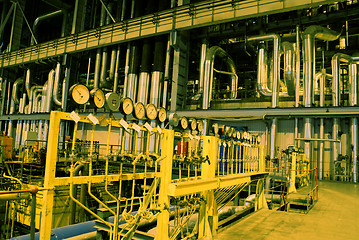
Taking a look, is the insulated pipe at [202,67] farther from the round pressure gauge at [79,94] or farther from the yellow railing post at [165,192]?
the round pressure gauge at [79,94]

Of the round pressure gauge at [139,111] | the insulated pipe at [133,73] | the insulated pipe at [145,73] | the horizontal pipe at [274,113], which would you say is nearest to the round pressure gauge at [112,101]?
the round pressure gauge at [139,111]

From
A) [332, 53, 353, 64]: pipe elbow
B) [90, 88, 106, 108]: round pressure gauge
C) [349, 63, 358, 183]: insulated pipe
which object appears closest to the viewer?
[90, 88, 106, 108]: round pressure gauge

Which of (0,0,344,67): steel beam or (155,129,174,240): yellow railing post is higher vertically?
(0,0,344,67): steel beam

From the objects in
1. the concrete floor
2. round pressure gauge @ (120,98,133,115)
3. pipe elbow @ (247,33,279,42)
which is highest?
pipe elbow @ (247,33,279,42)

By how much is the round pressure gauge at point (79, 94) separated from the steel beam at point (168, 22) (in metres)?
8.47

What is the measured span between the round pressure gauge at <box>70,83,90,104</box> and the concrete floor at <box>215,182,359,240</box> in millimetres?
2888

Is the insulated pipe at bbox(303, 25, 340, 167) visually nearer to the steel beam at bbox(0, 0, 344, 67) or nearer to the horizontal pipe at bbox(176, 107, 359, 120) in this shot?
the horizontal pipe at bbox(176, 107, 359, 120)

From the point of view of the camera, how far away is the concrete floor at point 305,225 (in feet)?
14.0

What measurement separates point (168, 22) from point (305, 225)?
9.99 meters

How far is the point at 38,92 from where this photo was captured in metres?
18.2

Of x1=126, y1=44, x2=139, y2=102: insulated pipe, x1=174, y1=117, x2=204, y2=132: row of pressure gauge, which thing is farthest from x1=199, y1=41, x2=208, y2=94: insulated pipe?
x1=174, y1=117, x2=204, y2=132: row of pressure gauge

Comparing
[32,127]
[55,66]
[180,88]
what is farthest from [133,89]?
[32,127]

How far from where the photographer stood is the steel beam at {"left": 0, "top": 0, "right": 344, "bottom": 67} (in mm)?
9773

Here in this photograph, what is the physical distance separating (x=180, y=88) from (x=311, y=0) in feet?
20.5
